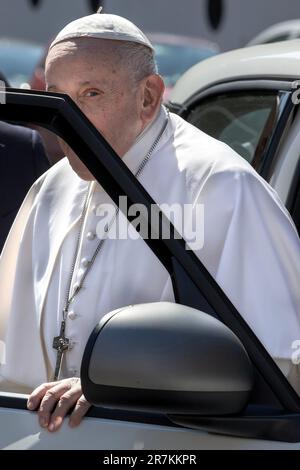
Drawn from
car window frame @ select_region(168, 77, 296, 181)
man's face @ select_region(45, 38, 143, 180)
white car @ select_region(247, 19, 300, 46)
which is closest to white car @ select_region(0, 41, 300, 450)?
man's face @ select_region(45, 38, 143, 180)

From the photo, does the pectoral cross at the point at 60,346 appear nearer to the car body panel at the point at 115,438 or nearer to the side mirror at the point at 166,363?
the car body panel at the point at 115,438

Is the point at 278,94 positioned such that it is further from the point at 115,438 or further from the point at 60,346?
the point at 115,438

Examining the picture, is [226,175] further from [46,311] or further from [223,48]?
[223,48]

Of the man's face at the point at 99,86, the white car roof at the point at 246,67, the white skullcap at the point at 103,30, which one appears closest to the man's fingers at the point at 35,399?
the man's face at the point at 99,86

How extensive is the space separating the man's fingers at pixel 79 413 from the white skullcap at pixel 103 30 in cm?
93

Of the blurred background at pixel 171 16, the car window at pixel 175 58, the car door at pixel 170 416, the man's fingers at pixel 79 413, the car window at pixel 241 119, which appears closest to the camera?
the car door at pixel 170 416

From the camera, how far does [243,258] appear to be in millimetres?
2373

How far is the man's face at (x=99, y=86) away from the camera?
2615mm

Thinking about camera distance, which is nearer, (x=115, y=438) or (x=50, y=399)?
(x=115, y=438)

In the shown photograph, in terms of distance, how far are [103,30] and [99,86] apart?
196mm

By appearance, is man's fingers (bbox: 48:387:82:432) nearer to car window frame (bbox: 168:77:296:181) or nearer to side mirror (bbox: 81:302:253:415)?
side mirror (bbox: 81:302:253:415)

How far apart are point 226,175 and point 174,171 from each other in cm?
18

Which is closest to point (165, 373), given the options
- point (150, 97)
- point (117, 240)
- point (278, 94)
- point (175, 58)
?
point (117, 240)

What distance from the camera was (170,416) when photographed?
2092mm
